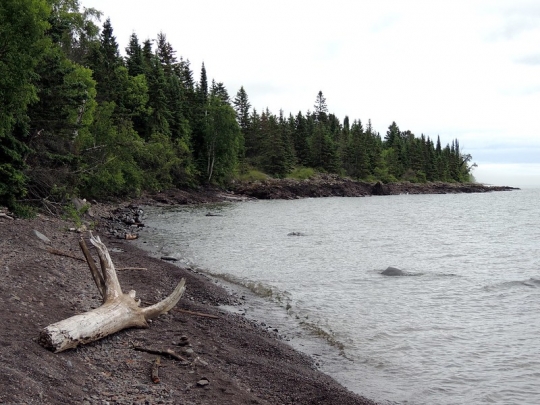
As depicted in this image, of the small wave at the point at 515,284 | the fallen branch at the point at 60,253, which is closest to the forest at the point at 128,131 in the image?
the fallen branch at the point at 60,253

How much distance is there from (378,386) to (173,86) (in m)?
73.5

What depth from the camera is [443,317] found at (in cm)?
1325

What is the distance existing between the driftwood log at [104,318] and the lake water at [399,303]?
145 inches

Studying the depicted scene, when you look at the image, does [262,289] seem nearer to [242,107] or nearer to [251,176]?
[251,176]

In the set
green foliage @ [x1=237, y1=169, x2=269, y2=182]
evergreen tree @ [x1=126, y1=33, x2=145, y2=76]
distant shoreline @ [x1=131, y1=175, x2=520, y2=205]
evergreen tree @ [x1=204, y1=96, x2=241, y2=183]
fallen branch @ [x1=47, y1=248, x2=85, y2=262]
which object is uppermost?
evergreen tree @ [x1=126, y1=33, x2=145, y2=76]

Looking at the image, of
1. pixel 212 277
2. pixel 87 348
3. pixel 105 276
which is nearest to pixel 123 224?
pixel 212 277

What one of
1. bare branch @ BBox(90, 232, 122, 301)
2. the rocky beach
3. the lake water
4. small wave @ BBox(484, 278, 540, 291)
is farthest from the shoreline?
small wave @ BBox(484, 278, 540, 291)

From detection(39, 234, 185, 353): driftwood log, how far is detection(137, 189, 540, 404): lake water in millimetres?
3672

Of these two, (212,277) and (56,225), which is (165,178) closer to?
(56,225)

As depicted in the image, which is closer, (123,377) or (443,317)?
(123,377)

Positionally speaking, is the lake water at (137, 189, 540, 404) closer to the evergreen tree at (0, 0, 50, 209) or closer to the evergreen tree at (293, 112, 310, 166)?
the evergreen tree at (0, 0, 50, 209)

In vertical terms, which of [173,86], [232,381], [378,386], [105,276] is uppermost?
[173,86]

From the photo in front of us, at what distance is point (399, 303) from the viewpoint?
14.8 meters

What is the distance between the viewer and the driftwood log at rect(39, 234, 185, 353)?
7.07m
